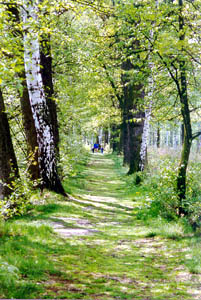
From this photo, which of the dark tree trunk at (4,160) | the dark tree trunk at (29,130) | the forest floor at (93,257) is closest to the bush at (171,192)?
the forest floor at (93,257)

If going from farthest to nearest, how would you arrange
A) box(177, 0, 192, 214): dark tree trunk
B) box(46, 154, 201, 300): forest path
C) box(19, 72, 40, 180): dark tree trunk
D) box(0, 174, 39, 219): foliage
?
box(19, 72, 40, 180): dark tree trunk → box(177, 0, 192, 214): dark tree trunk → box(0, 174, 39, 219): foliage → box(46, 154, 201, 300): forest path

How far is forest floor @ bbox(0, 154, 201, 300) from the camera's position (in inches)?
166

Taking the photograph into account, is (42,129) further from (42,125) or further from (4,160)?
(4,160)

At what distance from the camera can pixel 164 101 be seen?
10.7 meters

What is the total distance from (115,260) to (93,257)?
445mm

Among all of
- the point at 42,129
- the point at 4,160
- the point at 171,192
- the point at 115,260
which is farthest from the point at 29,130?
the point at 115,260

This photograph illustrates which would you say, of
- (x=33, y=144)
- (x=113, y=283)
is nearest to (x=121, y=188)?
(x=33, y=144)

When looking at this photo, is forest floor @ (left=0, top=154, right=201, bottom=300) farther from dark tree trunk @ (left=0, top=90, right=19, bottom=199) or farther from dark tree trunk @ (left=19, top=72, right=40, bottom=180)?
dark tree trunk @ (left=19, top=72, right=40, bottom=180)

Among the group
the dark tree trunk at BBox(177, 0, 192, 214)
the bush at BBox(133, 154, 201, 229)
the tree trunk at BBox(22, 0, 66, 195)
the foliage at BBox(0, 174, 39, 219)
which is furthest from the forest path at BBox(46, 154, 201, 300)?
the dark tree trunk at BBox(177, 0, 192, 214)

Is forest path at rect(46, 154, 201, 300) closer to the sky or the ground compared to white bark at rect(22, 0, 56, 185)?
closer to the ground

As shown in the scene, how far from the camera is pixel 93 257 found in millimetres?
5828

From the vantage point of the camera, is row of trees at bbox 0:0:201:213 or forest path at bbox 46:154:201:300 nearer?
forest path at bbox 46:154:201:300

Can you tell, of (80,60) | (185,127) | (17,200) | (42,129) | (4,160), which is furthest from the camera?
(80,60)

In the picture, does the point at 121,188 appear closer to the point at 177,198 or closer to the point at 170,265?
the point at 177,198
